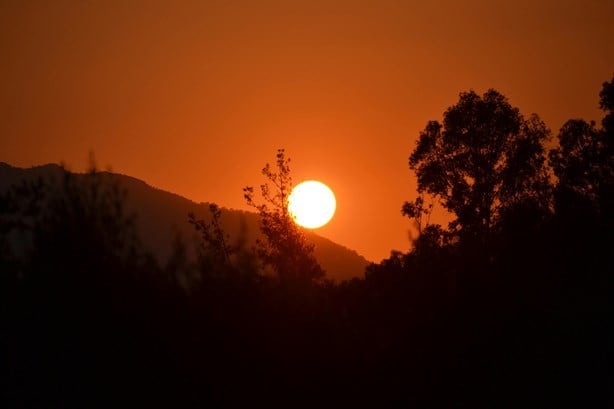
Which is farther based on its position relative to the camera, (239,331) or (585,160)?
(585,160)

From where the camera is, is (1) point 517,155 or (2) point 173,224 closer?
(2) point 173,224

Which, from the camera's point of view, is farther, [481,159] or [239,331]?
[481,159]

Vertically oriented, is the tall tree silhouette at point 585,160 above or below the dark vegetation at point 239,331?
above

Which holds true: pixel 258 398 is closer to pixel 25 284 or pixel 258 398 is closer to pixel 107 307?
pixel 107 307

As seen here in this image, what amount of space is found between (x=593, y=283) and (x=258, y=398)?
373 inches

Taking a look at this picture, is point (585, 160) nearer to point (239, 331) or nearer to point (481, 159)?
point (481, 159)

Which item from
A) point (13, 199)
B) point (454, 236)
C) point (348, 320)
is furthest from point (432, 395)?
point (454, 236)

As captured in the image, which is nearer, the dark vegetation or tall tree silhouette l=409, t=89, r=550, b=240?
the dark vegetation

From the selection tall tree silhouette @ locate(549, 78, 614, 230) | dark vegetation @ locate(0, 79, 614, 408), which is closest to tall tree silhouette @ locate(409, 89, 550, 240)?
tall tree silhouette @ locate(549, 78, 614, 230)

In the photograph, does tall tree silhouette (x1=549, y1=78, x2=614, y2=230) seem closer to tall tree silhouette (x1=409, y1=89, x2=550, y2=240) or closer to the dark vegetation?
tall tree silhouette (x1=409, y1=89, x2=550, y2=240)

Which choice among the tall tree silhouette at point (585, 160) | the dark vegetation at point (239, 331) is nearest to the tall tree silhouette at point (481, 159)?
the tall tree silhouette at point (585, 160)

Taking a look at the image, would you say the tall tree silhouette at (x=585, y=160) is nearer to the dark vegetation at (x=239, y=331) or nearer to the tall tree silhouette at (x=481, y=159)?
the tall tree silhouette at (x=481, y=159)

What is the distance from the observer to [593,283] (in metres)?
18.1

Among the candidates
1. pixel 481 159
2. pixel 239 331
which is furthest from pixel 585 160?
pixel 239 331
